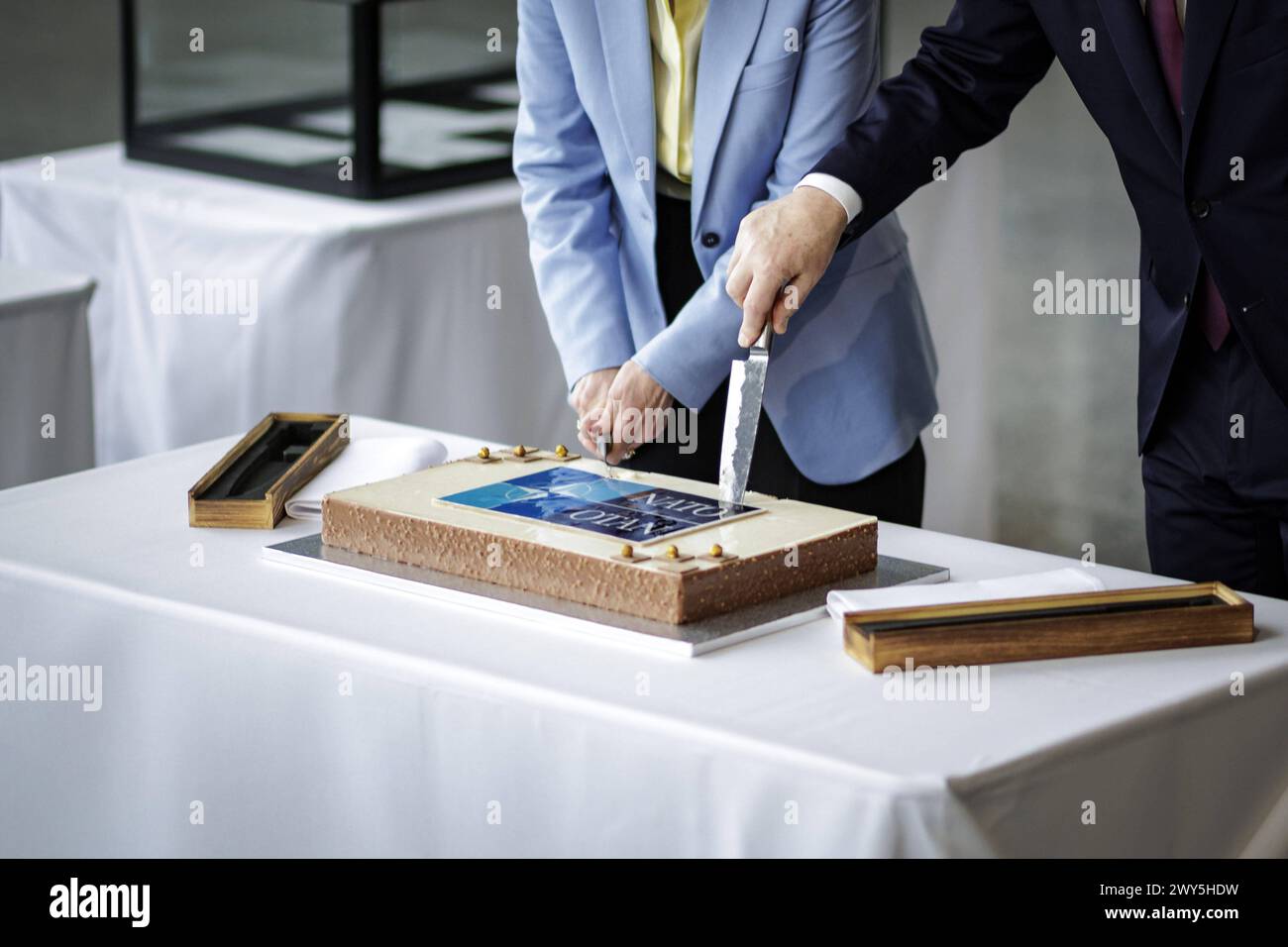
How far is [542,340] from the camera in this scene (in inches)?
129

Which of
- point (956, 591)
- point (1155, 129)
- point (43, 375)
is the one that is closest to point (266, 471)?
point (956, 591)

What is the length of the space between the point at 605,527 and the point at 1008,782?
44 cm

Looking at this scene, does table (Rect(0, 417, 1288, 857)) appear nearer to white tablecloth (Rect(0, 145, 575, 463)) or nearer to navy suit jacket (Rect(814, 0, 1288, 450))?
navy suit jacket (Rect(814, 0, 1288, 450))

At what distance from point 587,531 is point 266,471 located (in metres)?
0.50

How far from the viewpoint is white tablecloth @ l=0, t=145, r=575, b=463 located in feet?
9.89

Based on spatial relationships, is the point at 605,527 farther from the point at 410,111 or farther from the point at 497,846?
the point at 410,111

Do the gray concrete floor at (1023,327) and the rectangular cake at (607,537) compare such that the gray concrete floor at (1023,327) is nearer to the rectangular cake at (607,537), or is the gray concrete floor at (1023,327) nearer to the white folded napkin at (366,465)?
the white folded napkin at (366,465)

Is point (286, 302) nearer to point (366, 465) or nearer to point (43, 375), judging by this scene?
point (43, 375)

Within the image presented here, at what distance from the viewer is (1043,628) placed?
4.41 ft

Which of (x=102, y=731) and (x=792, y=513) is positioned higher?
(x=792, y=513)

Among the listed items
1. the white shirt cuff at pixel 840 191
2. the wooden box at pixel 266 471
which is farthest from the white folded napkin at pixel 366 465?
the white shirt cuff at pixel 840 191

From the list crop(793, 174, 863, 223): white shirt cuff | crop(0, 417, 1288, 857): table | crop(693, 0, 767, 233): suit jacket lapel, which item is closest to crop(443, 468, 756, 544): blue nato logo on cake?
crop(0, 417, 1288, 857): table

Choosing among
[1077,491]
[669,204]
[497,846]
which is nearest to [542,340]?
[669,204]

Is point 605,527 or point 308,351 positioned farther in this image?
point 308,351
